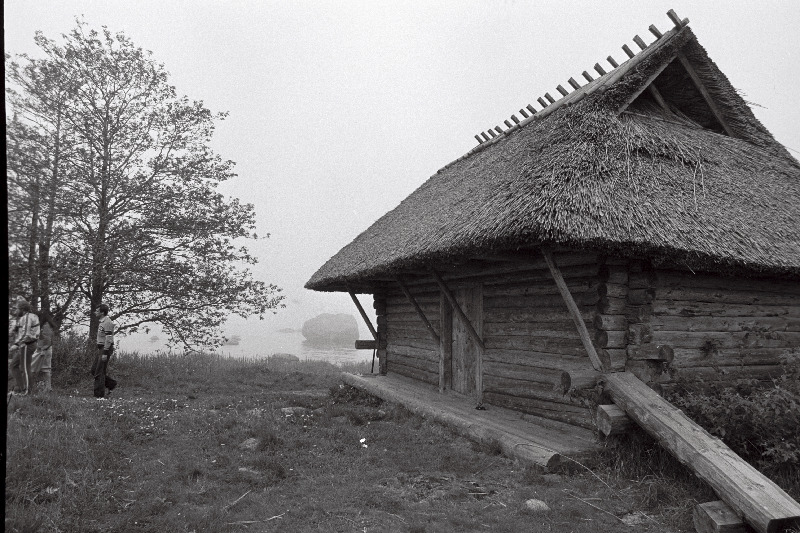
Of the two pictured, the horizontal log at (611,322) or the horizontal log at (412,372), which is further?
the horizontal log at (412,372)

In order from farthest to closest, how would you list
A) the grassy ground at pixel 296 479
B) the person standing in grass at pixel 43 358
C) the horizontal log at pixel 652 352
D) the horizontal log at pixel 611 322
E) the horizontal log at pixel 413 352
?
the horizontal log at pixel 413 352, the person standing in grass at pixel 43 358, the horizontal log at pixel 652 352, the horizontal log at pixel 611 322, the grassy ground at pixel 296 479

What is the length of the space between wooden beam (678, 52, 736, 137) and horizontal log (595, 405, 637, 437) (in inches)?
218

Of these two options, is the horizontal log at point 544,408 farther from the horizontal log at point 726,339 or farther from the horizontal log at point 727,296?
the horizontal log at point 727,296

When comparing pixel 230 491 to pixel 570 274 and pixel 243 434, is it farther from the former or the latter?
pixel 570 274

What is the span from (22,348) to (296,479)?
5984 mm

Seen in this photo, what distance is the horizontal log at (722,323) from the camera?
611 centimetres

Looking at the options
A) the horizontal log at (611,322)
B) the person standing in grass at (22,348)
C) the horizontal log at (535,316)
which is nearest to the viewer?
the horizontal log at (611,322)

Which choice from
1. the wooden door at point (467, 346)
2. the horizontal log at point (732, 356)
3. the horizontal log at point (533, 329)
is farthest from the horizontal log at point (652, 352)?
the wooden door at point (467, 346)

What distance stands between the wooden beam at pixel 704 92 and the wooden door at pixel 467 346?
4465 millimetres

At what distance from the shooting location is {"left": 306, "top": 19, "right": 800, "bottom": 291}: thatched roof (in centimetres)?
540

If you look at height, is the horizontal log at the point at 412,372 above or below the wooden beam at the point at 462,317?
below

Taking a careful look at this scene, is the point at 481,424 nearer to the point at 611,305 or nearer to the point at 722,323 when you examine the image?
the point at 611,305

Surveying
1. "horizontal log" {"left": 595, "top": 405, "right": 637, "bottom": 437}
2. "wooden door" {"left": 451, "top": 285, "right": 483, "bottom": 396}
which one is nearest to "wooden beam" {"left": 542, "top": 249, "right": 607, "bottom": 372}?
"horizontal log" {"left": 595, "top": 405, "right": 637, "bottom": 437}

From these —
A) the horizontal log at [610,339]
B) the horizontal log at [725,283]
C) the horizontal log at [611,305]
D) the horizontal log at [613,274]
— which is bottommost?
the horizontal log at [610,339]
